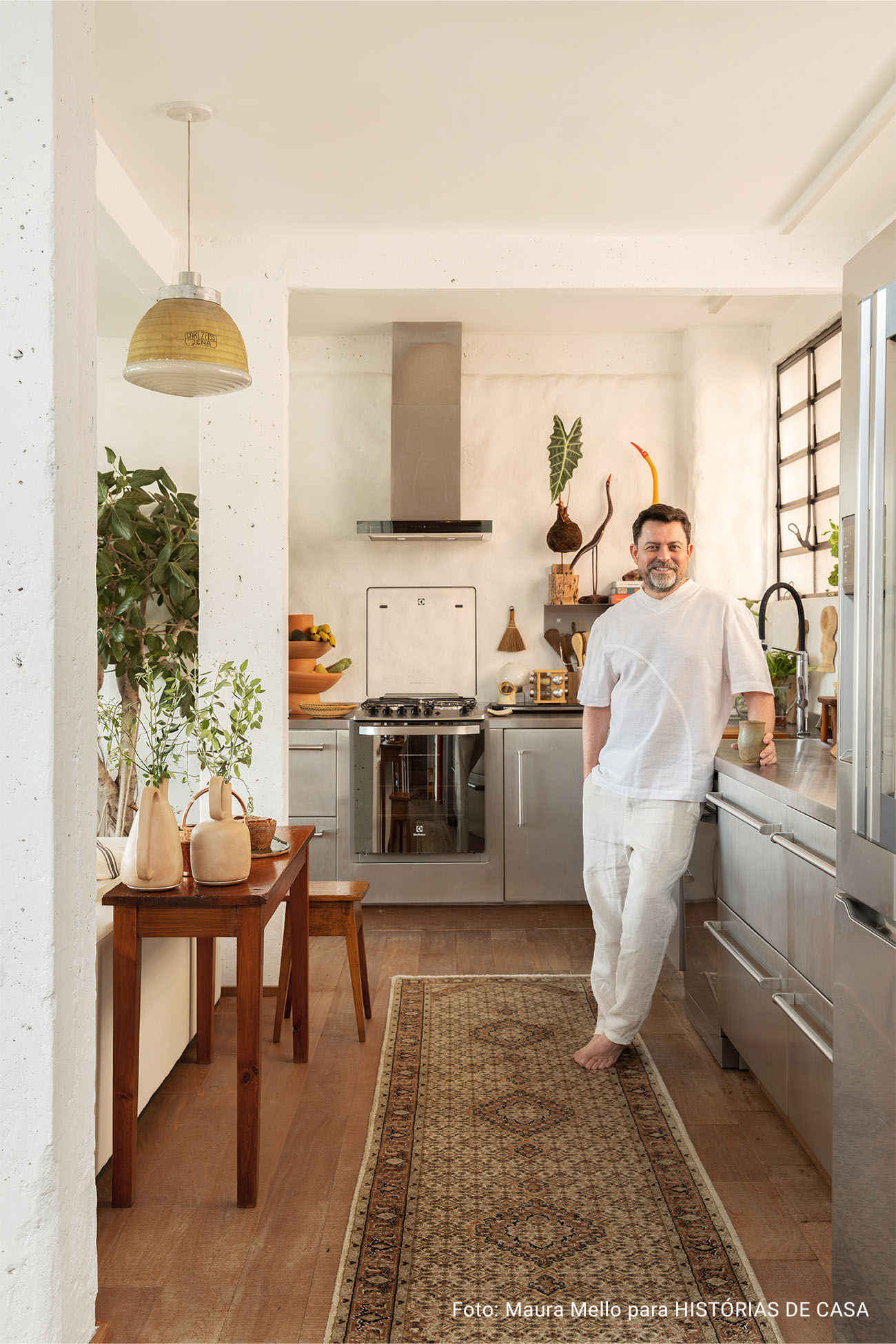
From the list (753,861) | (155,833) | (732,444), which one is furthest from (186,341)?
(732,444)

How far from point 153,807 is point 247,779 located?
4.54 ft

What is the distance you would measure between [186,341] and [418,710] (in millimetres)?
2438

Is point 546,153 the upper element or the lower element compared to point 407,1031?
upper

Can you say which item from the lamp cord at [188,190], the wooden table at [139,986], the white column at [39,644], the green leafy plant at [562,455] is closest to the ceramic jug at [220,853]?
the wooden table at [139,986]

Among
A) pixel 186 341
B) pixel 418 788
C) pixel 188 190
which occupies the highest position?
pixel 188 190

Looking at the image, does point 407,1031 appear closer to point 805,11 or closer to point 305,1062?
point 305,1062

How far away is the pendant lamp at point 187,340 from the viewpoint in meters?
2.67

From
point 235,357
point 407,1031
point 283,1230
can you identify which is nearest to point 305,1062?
point 407,1031

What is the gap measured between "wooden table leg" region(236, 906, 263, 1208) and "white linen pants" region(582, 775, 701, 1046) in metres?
1.14

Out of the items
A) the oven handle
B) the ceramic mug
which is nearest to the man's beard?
the ceramic mug

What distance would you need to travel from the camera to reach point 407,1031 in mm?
3309

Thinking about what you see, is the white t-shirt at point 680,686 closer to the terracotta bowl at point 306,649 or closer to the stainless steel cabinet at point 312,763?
the stainless steel cabinet at point 312,763

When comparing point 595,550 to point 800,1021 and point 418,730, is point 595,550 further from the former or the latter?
point 800,1021

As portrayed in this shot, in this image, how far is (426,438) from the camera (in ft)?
16.3
